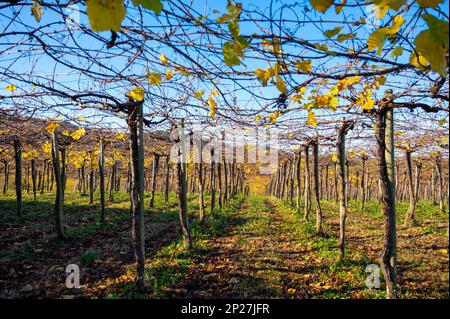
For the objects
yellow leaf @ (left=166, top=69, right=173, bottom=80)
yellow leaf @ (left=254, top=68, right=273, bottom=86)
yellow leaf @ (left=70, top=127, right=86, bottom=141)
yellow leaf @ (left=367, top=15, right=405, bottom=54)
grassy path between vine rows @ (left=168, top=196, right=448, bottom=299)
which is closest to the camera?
yellow leaf @ (left=367, top=15, right=405, bottom=54)

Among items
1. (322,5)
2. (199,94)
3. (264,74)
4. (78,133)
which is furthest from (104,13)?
(78,133)

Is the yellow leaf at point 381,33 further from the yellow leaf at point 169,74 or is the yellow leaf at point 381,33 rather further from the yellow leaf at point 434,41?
the yellow leaf at point 169,74

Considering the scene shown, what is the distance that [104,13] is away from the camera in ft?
4.07

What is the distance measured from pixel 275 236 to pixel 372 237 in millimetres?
3062

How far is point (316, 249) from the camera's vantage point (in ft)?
25.6

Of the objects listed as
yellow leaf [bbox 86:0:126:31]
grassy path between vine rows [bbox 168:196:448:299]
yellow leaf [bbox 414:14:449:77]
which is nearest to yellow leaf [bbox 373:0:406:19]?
yellow leaf [bbox 414:14:449:77]

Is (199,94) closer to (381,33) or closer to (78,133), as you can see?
(381,33)

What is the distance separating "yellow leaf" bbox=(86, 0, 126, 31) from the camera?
3.97 feet

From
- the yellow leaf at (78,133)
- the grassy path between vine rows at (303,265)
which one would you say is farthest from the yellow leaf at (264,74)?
the yellow leaf at (78,133)

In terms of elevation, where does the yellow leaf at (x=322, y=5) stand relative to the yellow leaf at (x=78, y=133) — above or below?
below

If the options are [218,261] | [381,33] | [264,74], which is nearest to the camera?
[381,33]

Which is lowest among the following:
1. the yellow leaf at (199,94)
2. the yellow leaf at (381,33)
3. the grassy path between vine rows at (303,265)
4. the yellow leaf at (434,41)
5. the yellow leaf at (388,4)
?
the grassy path between vine rows at (303,265)

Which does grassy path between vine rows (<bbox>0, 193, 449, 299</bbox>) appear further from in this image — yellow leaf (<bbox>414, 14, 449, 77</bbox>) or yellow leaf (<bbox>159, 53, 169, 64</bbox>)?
yellow leaf (<bbox>414, 14, 449, 77</bbox>)

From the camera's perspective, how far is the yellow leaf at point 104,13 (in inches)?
47.7
